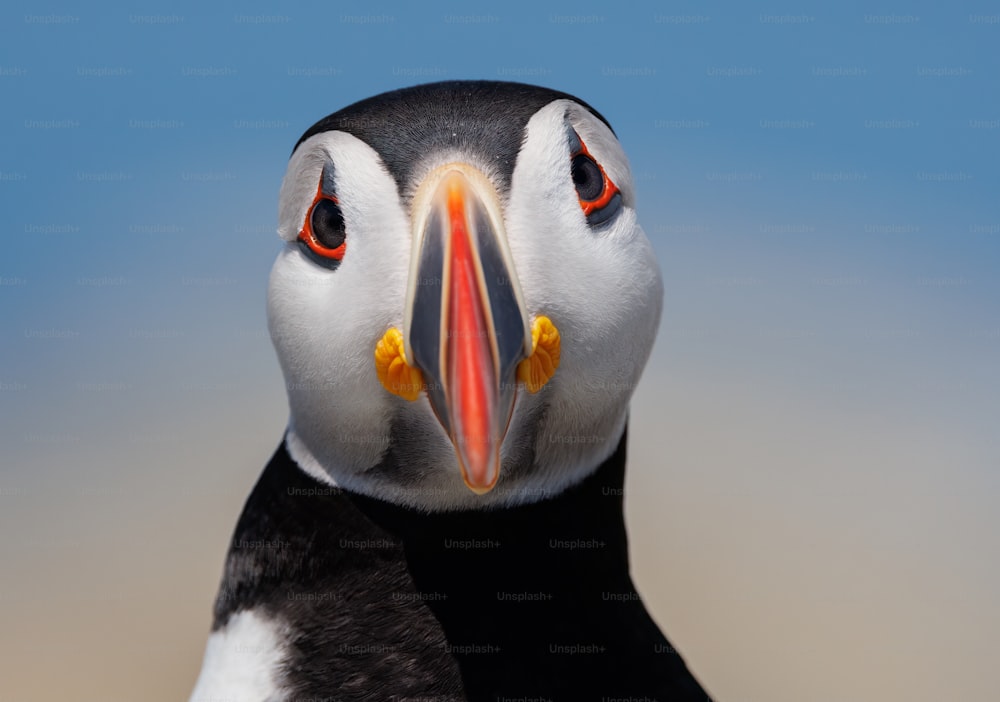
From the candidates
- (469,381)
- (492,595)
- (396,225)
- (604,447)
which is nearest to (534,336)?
(469,381)

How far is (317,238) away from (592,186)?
99 cm

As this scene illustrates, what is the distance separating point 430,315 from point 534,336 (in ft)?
1.18

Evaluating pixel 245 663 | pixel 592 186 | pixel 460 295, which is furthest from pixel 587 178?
pixel 245 663

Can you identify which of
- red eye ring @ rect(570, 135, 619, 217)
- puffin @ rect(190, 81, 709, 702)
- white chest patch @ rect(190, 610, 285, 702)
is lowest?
white chest patch @ rect(190, 610, 285, 702)

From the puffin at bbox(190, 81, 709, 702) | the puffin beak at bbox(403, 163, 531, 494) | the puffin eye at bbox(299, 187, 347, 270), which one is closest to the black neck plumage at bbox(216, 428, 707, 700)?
the puffin at bbox(190, 81, 709, 702)

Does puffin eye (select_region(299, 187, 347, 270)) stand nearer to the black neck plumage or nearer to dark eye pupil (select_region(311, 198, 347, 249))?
dark eye pupil (select_region(311, 198, 347, 249))

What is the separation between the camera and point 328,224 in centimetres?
375

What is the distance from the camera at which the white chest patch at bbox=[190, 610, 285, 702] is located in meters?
3.89

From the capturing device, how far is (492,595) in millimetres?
3945

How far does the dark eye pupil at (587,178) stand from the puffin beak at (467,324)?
505mm

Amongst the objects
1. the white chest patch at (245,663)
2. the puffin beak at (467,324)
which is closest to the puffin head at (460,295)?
the puffin beak at (467,324)

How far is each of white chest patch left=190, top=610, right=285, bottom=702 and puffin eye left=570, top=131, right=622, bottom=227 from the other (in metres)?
1.92

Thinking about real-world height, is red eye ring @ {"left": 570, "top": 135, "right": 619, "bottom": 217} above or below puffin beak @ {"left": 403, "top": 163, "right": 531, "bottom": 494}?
above

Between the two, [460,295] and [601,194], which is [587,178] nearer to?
[601,194]
